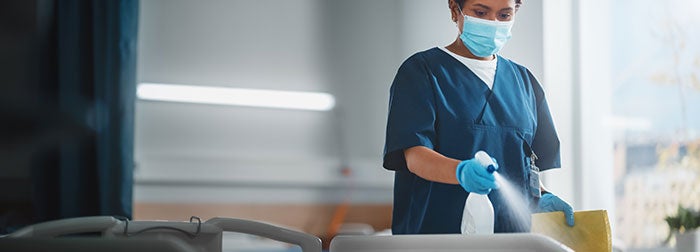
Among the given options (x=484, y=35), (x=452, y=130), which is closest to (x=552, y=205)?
(x=452, y=130)

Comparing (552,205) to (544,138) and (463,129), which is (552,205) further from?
(463,129)

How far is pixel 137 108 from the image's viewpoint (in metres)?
2.12

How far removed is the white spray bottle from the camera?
1.95m

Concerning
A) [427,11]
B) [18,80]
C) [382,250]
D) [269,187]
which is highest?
[427,11]

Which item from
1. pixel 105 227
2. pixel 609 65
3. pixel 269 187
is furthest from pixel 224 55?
pixel 609 65

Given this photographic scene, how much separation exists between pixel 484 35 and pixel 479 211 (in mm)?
402

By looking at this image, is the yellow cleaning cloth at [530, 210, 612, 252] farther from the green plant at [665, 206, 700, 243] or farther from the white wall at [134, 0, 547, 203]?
the green plant at [665, 206, 700, 243]

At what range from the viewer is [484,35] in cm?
200

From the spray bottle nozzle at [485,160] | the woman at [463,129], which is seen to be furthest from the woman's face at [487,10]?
the spray bottle nozzle at [485,160]

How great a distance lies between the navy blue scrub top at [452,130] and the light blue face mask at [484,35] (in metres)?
0.04

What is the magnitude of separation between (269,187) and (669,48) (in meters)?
1.45

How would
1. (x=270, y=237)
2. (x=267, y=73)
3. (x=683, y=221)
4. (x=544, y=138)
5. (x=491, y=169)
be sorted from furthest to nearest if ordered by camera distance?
(x=683, y=221), (x=267, y=73), (x=544, y=138), (x=491, y=169), (x=270, y=237)

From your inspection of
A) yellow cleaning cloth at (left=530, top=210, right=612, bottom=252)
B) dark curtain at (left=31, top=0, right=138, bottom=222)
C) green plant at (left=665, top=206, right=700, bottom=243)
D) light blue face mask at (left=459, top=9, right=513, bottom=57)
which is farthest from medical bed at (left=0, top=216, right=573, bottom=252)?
green plant at (left=665, top=206, right=700, bottom=243)

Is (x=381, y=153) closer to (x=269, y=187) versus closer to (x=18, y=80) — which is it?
(x=269, y=187)
